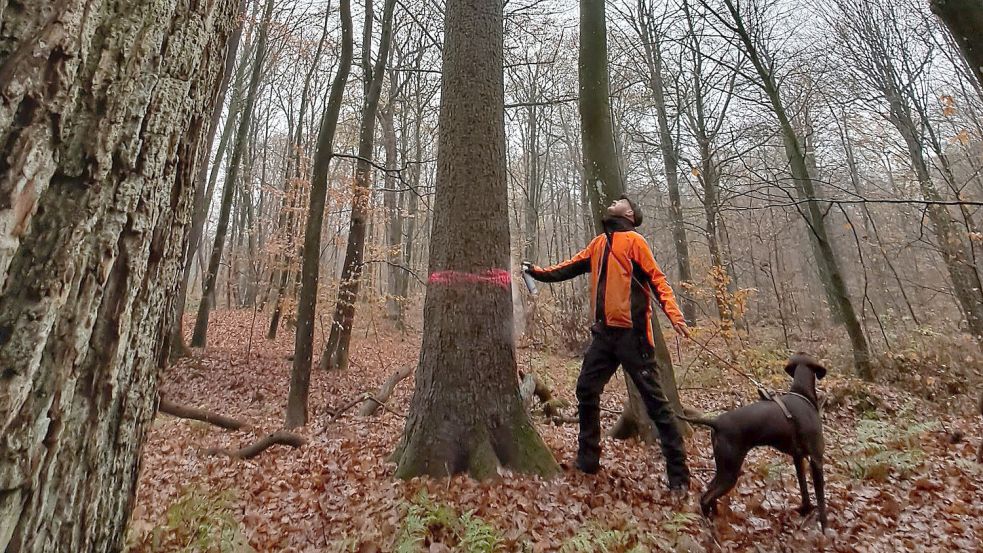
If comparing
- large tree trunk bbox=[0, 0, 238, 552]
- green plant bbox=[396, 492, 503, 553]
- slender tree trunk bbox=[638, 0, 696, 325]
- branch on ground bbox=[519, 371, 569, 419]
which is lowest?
green plant bbox=[396, 492, 503, 553]

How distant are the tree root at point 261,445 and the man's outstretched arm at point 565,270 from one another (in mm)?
3217

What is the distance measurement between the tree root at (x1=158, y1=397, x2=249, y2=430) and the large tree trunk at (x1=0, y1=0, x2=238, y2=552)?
12.8 ft

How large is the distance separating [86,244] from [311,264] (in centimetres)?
625

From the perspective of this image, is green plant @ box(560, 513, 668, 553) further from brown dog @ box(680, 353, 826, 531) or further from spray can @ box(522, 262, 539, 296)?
spray can @ box(522, 262, 539, 296)

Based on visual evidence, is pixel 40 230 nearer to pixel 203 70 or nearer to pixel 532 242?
pixel 203 70

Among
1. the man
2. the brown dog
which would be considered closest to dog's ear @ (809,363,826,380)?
the brown dog

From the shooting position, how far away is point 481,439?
3.72 meters

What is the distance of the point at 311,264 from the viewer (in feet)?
22.8

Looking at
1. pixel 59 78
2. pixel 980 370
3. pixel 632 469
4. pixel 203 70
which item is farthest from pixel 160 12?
pixel 980 370

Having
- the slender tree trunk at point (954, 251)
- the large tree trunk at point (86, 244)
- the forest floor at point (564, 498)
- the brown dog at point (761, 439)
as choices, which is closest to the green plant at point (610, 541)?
the forest floor at point (564, 498)

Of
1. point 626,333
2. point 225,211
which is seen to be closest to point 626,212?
point 626,333

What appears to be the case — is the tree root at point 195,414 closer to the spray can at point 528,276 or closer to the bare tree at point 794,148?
the spray can at point 528,276

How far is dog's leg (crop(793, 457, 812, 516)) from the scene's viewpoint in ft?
11.0

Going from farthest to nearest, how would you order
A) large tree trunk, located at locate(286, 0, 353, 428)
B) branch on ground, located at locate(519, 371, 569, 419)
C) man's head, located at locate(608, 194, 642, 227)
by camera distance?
large tree trunk, located at locate(286, 0, 353, 428) → branch on ground, located at locate(519, 371, 569, 419) → man's head, located at locate(608, 194, 642, 227)
